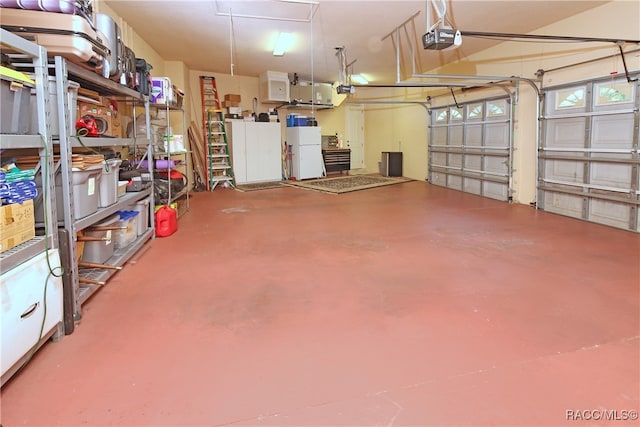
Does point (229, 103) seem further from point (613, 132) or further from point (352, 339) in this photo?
point (352, 339)

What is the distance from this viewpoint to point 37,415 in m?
1.62

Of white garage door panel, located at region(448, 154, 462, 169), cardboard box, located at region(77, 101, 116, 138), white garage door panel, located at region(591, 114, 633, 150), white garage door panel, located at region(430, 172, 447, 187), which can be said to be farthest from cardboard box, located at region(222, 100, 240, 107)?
white garage door panel, located at region(591, 114, 633, 150)

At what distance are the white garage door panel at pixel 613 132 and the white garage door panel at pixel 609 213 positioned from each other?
27.8 inches

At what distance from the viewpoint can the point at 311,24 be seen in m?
5.79

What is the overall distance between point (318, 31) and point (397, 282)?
457cm

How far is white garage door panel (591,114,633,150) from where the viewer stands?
469 centimetres

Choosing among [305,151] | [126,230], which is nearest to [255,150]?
A: [305,151]

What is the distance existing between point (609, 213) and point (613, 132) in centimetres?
100

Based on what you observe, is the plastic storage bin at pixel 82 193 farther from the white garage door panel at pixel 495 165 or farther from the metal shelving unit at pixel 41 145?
the white garage door panel at pixel 495 165

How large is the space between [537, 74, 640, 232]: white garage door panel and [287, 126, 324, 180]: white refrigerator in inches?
224

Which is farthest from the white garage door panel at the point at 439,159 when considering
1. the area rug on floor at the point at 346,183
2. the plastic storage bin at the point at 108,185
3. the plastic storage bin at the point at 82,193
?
the plastic storage bin at the point at 82,193

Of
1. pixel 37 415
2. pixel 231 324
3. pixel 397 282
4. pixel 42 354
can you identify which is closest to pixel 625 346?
pixel 397 282

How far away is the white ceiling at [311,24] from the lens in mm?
4984

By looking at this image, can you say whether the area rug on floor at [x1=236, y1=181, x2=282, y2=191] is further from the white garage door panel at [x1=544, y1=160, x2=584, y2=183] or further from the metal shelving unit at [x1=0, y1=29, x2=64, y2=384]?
the metal shelving unit at [x1=0, y1=29, x2=64, y2=384]
